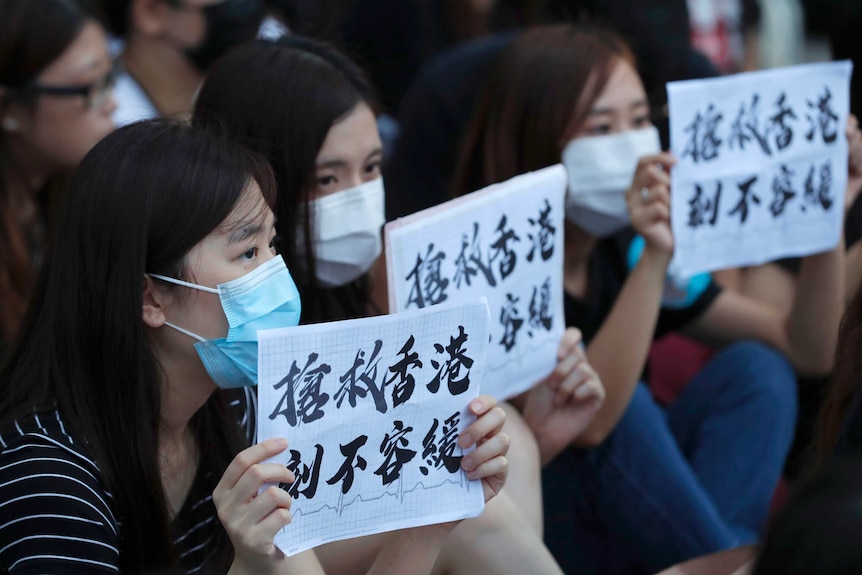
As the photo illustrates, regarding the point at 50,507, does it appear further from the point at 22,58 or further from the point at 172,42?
the point at 172,42

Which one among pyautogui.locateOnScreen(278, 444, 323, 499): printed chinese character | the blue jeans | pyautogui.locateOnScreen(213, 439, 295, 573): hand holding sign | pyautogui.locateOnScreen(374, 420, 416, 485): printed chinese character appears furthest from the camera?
the blue jeans

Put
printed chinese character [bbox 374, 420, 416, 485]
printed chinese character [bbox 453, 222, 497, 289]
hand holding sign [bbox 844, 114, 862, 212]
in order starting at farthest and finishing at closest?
hand holding sign [bbox 844, 114, 862, 212]
printed chinese character [bbox 453, 222, 497, 289]
printed chinese character [bbox 374, 420, 416, 485]

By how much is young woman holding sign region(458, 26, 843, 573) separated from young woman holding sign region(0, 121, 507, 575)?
3.13 feet

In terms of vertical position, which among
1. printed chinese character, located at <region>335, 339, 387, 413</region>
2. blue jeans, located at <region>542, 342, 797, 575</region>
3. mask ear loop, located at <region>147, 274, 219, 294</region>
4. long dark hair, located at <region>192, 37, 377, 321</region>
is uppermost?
long dark hair, located at <region>192, 37, 377, 321</region>

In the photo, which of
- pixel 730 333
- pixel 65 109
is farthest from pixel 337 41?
pixel 730 333

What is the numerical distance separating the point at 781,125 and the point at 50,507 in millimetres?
2125

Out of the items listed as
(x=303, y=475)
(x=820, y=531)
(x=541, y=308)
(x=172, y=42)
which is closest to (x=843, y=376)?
(x=541, y=308)

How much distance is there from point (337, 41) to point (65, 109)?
0.83 metres

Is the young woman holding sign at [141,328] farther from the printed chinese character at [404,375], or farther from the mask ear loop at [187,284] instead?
the printed chinese character at [404,375]

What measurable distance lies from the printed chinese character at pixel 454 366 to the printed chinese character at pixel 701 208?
1175 millimetres

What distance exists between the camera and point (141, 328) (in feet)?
6.32

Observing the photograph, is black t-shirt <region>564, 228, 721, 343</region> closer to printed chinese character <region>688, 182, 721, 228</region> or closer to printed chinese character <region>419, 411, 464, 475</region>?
printed chinese character <region>688, 182, 721, 228</region>

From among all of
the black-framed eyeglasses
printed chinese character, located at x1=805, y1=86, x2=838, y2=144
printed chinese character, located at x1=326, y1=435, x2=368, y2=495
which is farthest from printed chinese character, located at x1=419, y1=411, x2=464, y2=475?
the black-framed eyeglasses

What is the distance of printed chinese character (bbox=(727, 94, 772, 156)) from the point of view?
→ 9.70ft
